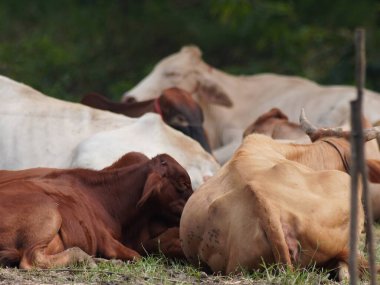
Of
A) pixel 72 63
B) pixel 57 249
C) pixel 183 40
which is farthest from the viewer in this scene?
pixel 183 40

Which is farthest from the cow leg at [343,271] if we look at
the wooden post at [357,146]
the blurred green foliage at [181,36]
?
the blurred green foliage at [181,36]

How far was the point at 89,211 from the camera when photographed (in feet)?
24.7

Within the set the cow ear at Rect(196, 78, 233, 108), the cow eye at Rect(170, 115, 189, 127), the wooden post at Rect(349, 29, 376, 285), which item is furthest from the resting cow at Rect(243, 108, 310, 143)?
the wooden post at Rect(349, 29, 376, 285)

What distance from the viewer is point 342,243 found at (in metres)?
6.74

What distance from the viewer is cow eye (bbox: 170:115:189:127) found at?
1145 cm

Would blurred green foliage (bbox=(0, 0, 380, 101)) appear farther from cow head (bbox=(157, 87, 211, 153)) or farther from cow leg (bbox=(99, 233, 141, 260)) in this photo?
cow leg (bbox=(99, 233, 141, 260))

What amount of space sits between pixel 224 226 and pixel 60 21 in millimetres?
15145

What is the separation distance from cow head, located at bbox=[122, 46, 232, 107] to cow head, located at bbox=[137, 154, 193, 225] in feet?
21.1

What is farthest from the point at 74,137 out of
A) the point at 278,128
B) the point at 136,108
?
the point at 278,128

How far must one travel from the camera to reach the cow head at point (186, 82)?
14.5 m

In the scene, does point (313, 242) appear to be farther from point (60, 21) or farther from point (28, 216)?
point (60, 21)

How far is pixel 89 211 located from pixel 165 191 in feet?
1.87

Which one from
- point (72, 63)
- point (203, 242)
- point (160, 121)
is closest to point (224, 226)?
point (203, 242)

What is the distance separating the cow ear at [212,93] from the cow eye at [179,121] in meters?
2.97
